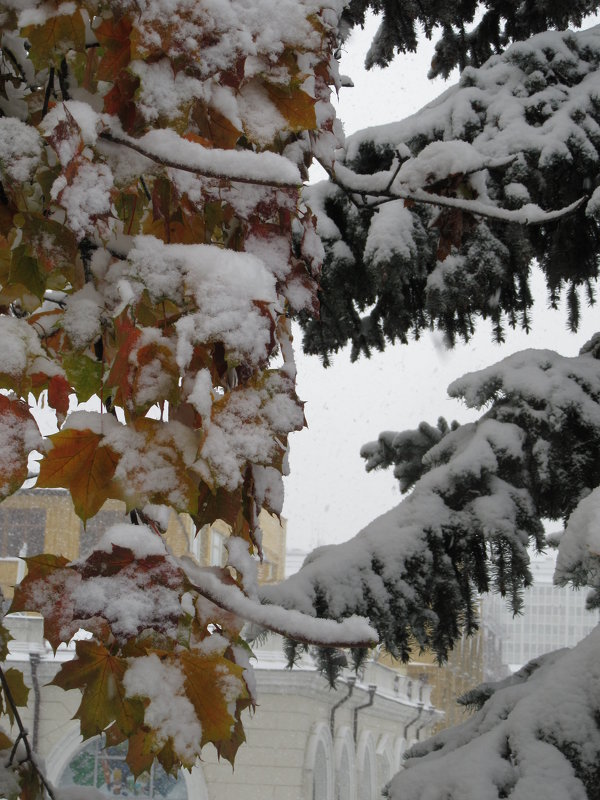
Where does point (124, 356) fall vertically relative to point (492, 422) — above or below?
below

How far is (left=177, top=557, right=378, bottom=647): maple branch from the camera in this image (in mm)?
660

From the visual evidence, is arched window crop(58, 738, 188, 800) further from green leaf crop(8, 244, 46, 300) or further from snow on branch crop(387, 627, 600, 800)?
green leaf crop(8, 244, 46, 300)

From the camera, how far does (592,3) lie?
398cm

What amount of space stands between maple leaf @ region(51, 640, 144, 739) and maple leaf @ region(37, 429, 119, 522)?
15 cm

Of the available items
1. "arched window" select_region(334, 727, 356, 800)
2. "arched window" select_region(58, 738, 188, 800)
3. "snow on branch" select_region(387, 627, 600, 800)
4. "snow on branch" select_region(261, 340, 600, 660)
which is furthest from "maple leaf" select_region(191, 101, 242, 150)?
"arched window" select_region(334, 727, 356, 800)

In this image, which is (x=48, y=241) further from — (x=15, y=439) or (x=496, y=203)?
(x=496, y=203)

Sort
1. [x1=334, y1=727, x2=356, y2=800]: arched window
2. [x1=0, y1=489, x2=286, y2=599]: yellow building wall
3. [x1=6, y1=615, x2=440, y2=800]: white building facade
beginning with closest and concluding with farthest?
[x1=6, y1=615, x2=440, y2=800]: white building facade, [x1=0, y1=489, x2=286, y2=599]: yellow building wall, [x1=334, y1=727, x2=356, y2=800]: arched window

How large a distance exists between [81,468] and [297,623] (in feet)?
0.71

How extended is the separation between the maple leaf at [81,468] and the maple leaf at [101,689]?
0.48 feet

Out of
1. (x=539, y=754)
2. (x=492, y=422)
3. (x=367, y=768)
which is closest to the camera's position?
(x=539, y=754)

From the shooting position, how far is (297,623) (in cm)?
67

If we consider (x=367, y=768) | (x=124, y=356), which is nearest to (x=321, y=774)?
(x=367, y=768)

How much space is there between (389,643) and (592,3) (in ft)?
9.77

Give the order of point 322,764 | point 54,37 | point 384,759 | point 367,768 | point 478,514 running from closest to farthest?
point 54,37 < point 478,514 < point 322,764 < point 367,768 < point 384,759
